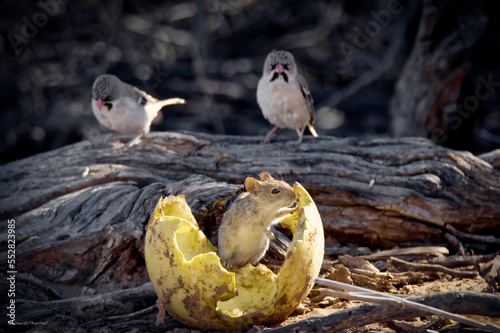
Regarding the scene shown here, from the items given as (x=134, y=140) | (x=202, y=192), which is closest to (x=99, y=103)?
(x=134, y=140)

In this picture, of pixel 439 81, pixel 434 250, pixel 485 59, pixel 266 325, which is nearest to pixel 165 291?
pixel 266 325

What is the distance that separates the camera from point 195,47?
9312 millimetres

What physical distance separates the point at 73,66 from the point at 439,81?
620cm

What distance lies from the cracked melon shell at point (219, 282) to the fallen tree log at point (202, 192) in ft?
3.01

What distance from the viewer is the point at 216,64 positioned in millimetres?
9852

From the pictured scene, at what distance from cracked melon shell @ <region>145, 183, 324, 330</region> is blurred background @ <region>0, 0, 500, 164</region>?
14.1 feet

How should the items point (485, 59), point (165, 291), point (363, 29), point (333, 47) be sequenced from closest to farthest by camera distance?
point (165, 291) → point (485, 59) → point (363, 29) → point (333, 47)

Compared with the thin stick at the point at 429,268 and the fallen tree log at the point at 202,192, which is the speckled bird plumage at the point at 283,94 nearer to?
the fallen tree log at the point at 202,192

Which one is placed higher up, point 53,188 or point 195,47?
point 195,47

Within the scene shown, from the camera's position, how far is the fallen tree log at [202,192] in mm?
4270

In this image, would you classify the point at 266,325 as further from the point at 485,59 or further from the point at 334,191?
the point at 485,59

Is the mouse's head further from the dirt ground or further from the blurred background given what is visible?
the blurred background

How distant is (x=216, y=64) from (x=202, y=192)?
6003 millimetres

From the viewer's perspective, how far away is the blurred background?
7914 millimetres
